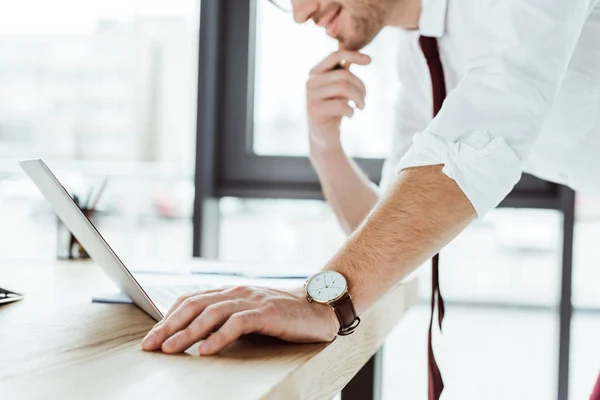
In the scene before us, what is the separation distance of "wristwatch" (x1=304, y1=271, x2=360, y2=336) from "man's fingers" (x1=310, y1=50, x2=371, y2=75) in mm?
717

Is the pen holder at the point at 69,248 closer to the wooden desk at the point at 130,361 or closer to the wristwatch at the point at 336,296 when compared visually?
the wooden desk at the point at 130,361

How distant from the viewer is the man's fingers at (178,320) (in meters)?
0.74

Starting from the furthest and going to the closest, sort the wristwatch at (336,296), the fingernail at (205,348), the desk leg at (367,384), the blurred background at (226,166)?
the blurred background at (226,166), the desk leg at (367,384), the wristwatch at (336,296), the fingernail at (205,348)

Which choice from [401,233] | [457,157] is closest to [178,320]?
[401,233]

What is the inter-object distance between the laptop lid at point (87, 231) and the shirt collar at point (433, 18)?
740mm

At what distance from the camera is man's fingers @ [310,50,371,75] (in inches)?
58.4

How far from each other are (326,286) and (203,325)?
177 mm

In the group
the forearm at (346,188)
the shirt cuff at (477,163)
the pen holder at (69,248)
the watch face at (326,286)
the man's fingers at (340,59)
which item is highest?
the man's fingers at (340,59)

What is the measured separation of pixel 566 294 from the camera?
2.26 meters

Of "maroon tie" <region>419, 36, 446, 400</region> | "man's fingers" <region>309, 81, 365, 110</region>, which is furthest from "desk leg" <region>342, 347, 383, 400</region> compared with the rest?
"man's fingers" <region>309, 81, 365, 110</region>

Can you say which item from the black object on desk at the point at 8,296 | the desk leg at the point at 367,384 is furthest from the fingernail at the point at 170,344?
the desk leg at the point at 367,384

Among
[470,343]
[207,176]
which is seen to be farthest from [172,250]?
[470,343]

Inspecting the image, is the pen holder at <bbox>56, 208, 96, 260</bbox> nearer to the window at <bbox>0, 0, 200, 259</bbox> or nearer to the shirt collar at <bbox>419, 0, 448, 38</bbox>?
the shirt collar at <bbox>419, 0, 448, 38</bbox>

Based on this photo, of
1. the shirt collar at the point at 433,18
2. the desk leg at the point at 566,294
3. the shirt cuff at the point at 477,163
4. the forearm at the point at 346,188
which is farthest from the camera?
→ the desk leg at the point at 566,294
